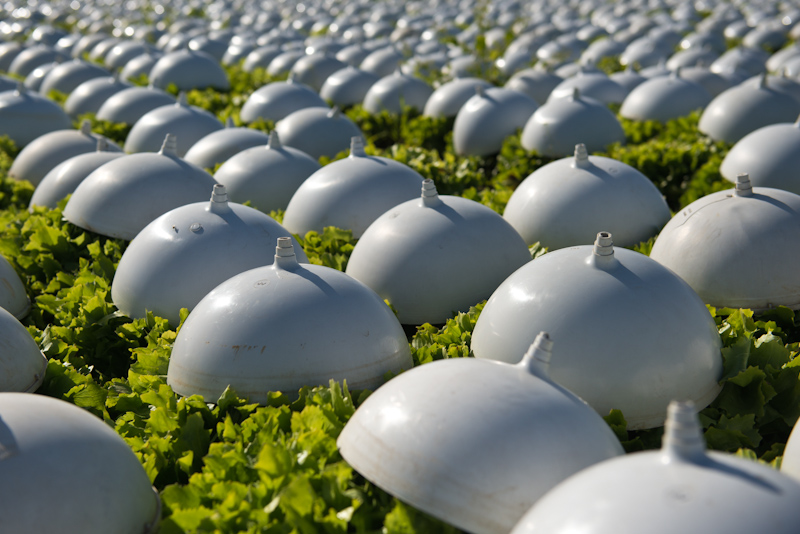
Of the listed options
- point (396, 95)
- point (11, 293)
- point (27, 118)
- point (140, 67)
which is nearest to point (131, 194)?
point (11, 293)

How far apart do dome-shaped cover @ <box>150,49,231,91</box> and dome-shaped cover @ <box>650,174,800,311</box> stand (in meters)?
14.6

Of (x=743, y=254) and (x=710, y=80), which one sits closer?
(x=743, y=254)

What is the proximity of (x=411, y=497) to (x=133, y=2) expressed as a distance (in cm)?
4510

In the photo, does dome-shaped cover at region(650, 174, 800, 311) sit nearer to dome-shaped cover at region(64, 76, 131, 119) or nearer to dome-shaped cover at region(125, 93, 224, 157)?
dome-shaped cover at region(125, 93, 224, 157)

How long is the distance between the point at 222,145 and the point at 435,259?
5.29 metres

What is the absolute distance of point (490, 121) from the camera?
1273 centimetres

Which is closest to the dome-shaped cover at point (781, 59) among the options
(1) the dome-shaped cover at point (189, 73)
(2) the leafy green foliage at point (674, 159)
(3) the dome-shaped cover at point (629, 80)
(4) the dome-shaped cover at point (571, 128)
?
(3) the dome-shaped cover at point (629, 80)

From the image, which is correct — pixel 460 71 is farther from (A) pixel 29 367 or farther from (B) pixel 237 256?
(A) pixel 29 367

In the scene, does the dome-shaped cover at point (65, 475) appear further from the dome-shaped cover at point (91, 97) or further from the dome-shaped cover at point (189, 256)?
the dome-shaped cover at point (91, 97)

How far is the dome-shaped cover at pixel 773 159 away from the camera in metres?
8.71

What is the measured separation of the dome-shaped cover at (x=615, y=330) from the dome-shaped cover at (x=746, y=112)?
777 centimetres

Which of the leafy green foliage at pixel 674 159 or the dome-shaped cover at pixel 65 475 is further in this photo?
the leafy green foliage at pixel 674 159

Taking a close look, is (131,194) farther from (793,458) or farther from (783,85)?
(783,85)

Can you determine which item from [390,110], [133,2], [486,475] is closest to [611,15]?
[390,110]
